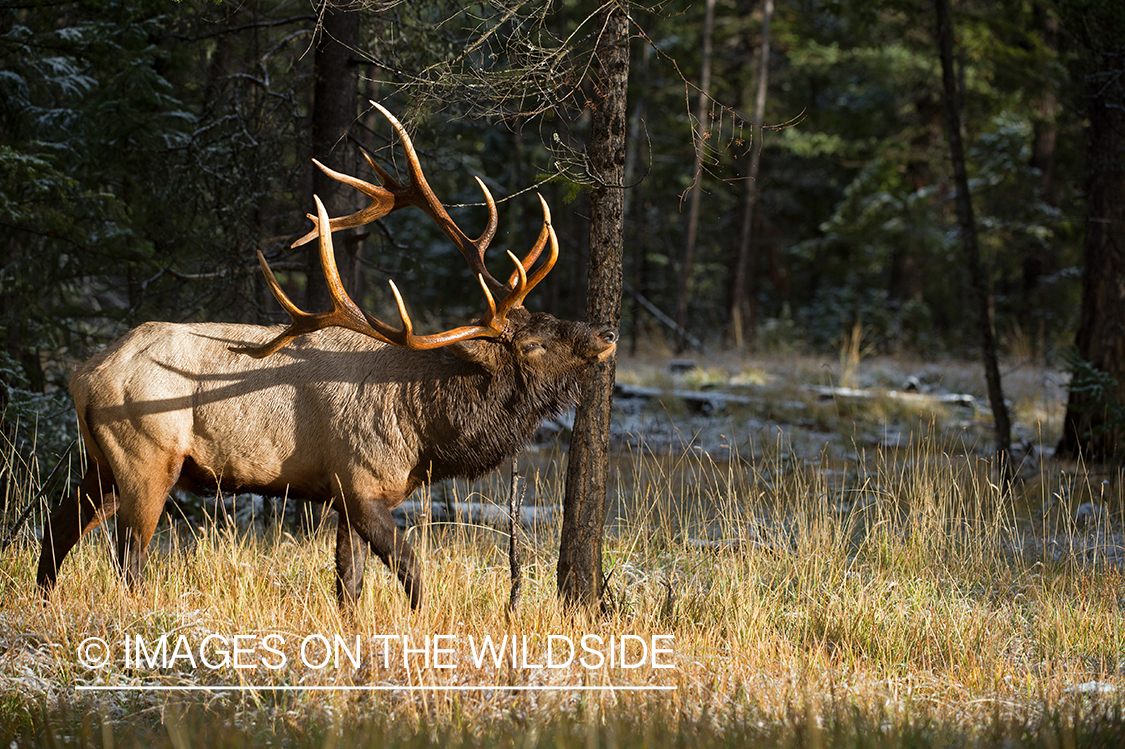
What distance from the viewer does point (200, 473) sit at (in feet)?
15.4

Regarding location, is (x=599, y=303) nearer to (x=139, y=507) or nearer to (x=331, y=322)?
(x=331, y=322)

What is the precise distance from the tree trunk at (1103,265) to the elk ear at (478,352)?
668 cm

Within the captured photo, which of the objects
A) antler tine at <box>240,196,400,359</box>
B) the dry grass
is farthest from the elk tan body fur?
the dry grass

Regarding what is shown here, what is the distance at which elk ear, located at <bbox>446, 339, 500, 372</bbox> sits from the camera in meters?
4.66

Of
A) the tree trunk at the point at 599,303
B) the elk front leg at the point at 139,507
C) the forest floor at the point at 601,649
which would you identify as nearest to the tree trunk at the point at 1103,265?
the forest floor at the point at 601,649

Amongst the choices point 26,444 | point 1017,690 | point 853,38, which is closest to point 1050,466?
point 1017,690

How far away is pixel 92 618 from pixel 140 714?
96cm

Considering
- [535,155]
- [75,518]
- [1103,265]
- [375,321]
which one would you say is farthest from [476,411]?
[535,155]

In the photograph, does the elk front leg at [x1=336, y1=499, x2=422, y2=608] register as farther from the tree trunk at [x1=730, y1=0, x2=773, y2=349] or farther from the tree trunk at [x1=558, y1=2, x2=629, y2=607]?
the tree trunk at [x1=730, y1=0, x2=773, y2=349]

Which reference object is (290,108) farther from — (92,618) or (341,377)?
(92,618)

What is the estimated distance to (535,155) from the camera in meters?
20.8

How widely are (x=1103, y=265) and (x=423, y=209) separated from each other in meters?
7.99

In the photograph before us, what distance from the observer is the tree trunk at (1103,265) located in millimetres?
8727

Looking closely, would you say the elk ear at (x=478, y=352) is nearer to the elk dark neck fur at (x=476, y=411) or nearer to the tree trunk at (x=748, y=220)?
the elk dark neck fur at (x=476, y=411)
